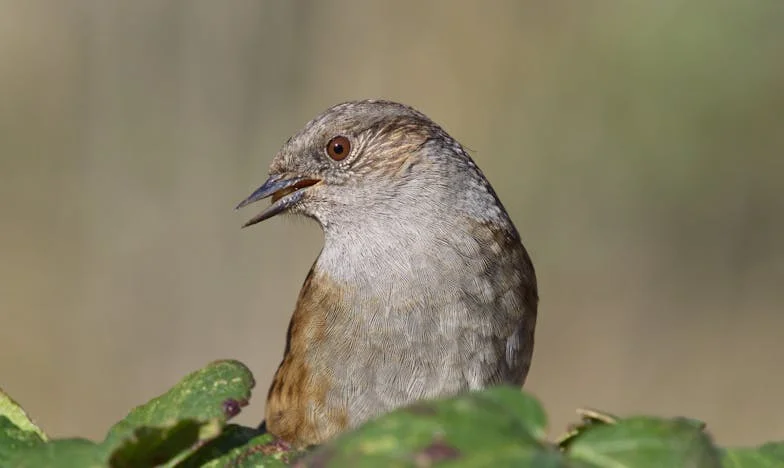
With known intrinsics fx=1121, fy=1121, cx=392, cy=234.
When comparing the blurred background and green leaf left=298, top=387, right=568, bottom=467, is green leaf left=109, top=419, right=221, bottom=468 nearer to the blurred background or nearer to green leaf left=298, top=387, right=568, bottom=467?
green leaf left=298, top=387, right=568, bottom=467

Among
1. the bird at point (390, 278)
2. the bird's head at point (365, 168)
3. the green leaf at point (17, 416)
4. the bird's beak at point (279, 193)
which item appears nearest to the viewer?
the green leaf at point (17, 416)

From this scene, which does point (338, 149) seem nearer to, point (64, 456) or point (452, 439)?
point (64, 456)

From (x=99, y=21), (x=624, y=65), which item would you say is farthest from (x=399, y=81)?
(x=99, y=21)

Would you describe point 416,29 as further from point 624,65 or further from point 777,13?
point 777,13

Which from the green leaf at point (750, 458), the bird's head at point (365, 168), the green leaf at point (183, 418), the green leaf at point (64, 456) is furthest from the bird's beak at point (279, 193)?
the green leaf at point (750, 458)

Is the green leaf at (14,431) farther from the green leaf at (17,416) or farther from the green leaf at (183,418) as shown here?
the green leaf at (183,418)

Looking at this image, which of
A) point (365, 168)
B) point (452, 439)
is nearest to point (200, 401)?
point (452, 439)

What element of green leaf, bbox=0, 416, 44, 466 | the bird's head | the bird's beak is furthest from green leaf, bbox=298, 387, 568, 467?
the bird's beak

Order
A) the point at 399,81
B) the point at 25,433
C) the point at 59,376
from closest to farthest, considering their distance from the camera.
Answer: the point at 25,433, the point at 399,81, the point at 59,376
